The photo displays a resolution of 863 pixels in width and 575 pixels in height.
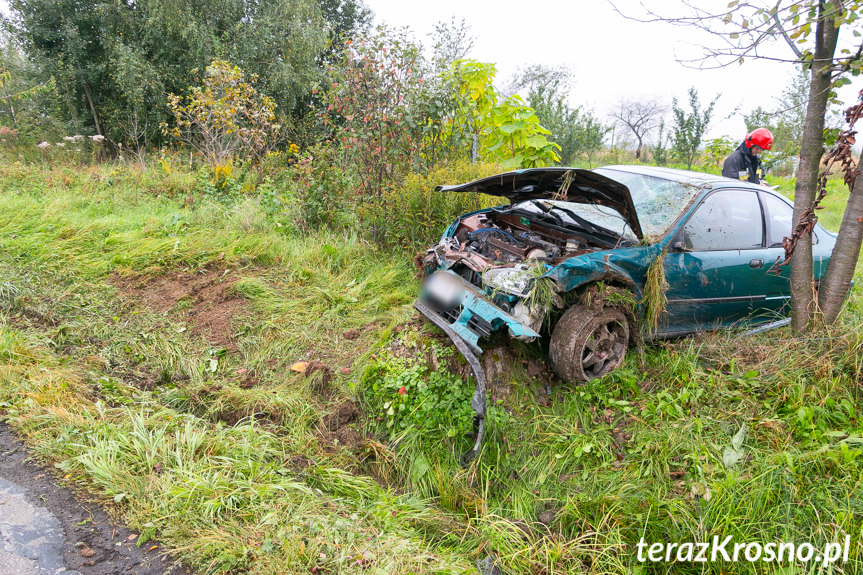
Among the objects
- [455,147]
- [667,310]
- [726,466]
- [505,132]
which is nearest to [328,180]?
[455,147]

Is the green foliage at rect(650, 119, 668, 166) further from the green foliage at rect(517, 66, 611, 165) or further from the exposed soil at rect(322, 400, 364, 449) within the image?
the exposed soil at rect(322, 400, 364, 449)

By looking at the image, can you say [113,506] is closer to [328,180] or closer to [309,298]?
[309,298]

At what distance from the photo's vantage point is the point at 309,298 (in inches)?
188

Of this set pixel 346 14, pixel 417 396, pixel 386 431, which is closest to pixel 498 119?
pixel 417 396

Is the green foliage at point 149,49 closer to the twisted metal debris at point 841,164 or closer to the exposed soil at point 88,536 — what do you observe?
the exposed soil at point 88,536

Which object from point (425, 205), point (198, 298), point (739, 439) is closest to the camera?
point (739, 439)

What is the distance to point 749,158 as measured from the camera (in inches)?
239

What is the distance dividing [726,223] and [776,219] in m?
0.67

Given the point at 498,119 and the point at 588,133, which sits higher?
the point at 588,133

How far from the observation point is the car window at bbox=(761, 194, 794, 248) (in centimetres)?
417

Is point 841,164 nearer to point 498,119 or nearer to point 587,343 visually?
point 587,343

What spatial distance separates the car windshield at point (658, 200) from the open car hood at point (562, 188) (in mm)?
287

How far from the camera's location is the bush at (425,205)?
5.52 meters

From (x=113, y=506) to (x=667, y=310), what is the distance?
390 centimetres
